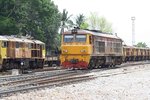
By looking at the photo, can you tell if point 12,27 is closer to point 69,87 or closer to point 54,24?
point 54,24

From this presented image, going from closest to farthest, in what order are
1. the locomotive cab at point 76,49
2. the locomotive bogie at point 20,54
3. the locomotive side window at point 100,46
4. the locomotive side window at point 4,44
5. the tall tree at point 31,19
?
the locomotive cab at point 76,49 → the locomotive side window at point 4,44 → the locomotive bogie at point 20,54 → the locomotive side window at point 100,46 → the tall tree at point 31,19

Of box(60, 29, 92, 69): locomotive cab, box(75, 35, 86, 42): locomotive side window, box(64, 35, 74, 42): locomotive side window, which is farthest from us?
box(64, 35, 74, 42): locomotive side window

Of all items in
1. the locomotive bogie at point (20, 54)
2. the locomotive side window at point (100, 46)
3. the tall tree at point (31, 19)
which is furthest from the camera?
the tall tree at point (31, 19)

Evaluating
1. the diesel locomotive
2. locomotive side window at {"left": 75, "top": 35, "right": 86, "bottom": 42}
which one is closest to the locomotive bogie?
the diesel locomotive

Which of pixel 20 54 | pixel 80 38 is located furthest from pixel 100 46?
pixel 20 54

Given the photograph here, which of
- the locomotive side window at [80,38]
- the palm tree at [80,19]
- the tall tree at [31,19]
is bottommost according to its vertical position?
the locomotive side window at [80,38]

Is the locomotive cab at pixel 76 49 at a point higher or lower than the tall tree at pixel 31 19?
lower

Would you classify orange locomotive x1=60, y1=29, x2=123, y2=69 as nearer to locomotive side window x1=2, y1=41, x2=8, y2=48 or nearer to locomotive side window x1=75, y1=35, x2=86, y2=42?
locomotive side window x1=75, y1=35, x2=86, y2=42

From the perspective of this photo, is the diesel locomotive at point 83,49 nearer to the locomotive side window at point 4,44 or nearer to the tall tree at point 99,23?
the locomotive side window at point 4,44

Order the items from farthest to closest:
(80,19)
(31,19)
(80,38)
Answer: (80,19)
(31,19)
(80,38)

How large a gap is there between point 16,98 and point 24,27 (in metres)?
40.9

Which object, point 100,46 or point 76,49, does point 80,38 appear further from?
point 100,46

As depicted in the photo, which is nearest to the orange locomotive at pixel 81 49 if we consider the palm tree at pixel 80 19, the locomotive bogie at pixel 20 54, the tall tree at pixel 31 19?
the locomotive bogie at pixel 20 54

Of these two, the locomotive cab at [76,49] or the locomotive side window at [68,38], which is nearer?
the locomotive cab at [76,49]
